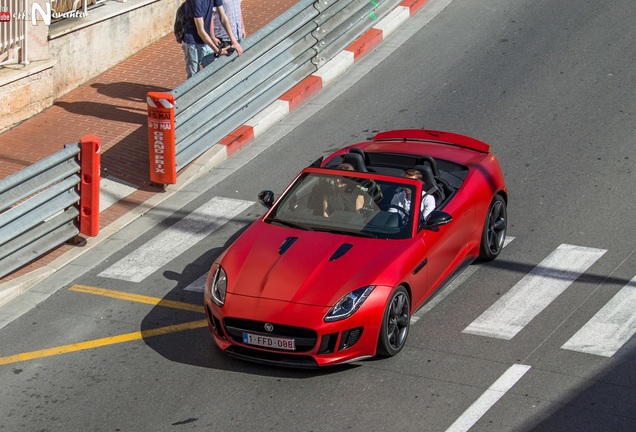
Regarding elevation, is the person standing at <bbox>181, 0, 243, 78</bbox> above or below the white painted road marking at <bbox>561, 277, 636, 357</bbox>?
above

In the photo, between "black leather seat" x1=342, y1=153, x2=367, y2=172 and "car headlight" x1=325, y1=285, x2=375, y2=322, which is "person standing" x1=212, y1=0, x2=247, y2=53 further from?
"car headlight" x1=325, y1=285, x2=375, y2=322

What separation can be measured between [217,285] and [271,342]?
0.88 metres

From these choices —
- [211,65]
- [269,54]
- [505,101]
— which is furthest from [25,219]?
[505,101]

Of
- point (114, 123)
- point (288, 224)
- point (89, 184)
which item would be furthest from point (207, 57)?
point (288, 224)

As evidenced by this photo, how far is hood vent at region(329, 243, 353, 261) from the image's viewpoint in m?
9.59

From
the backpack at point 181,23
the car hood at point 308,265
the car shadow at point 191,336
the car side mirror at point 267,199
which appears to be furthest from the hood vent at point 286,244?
the backpack at point 181,23

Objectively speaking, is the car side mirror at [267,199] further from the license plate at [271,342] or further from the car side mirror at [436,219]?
the license plate at [271,342]

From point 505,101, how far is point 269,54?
3406mm

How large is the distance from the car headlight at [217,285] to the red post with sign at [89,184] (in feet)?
9.57

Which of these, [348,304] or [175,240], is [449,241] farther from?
[175,240]

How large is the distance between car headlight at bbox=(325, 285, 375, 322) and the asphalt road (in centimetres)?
58

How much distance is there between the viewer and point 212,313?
372 inches

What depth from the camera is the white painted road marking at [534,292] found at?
9.98 m

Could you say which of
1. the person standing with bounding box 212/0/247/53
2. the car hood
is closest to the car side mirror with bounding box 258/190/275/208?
the car hood
